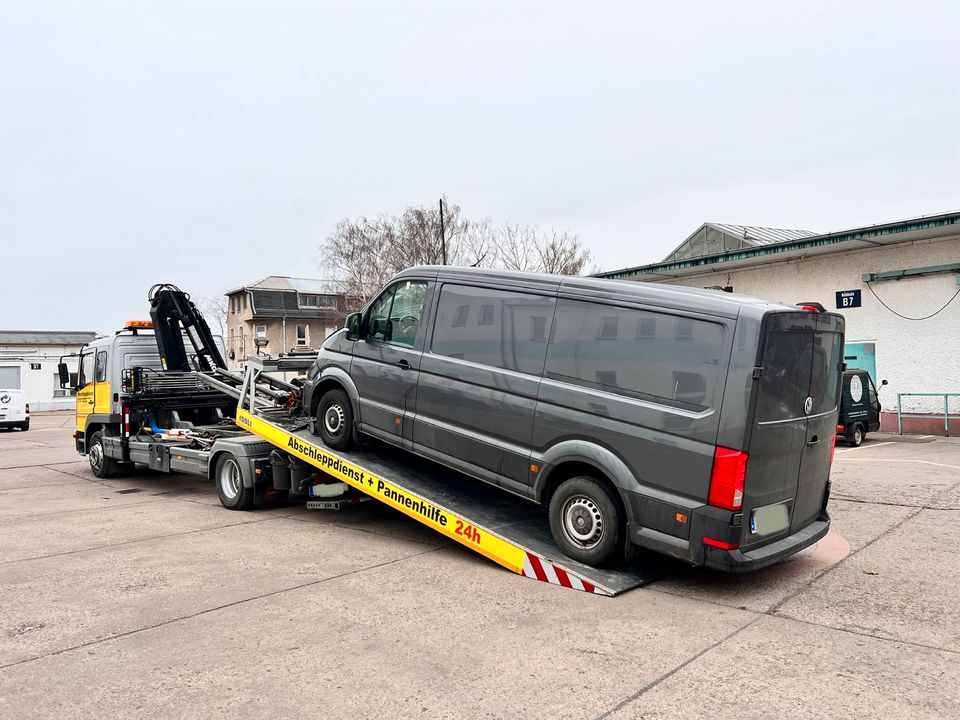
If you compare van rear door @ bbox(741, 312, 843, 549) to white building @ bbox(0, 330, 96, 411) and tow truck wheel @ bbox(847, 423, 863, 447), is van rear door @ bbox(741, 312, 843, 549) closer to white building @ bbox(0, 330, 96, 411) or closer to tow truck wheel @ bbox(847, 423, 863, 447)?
tow truck wheel @ bbox(847, 423, 863, 447)

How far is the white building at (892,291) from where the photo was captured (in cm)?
1645

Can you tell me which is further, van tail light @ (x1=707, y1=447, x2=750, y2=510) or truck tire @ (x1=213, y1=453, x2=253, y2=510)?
truck tire @ (x1=213, y1=453, x2=253, y2=510)

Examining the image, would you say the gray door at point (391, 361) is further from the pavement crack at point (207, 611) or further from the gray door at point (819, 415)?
the gray door at point (819, 415)

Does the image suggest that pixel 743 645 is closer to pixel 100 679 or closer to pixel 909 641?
pixel 909 641

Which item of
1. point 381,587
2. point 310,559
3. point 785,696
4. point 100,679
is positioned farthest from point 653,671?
point 310,559

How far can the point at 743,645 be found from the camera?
4.60 metres

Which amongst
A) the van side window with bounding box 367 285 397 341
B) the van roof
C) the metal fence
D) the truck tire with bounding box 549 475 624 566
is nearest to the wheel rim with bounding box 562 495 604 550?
the truck tire with bounding box 549 475 624 566

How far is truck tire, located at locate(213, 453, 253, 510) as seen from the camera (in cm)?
912

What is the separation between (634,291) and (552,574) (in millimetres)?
2261

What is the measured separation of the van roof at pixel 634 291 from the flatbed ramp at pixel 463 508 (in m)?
1.99

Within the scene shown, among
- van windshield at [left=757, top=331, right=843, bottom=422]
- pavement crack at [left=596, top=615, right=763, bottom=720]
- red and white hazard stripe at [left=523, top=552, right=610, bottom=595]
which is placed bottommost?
red and white hazard stripe at [left=523, top=552, right=610, bottom=595]

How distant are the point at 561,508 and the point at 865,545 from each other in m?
3.17

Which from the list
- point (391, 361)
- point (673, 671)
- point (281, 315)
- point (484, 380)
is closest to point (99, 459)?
point (391, 361)

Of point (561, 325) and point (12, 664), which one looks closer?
point (12, 664)
